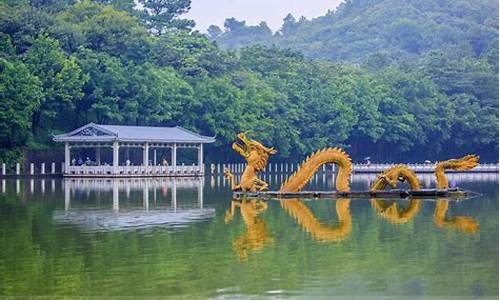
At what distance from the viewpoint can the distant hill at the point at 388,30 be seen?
139 meters

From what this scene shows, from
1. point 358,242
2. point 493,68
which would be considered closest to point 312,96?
point 493,68

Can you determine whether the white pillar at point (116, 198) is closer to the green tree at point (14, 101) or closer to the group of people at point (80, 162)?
the group of people at point (80, 162)

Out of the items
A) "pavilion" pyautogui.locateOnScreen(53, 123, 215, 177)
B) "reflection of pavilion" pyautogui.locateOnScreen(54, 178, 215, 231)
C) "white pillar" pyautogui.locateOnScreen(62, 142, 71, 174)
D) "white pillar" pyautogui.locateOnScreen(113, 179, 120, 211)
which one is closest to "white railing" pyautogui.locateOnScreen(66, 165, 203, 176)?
"pavilion" pyautogui.locateOnScreen(53, 123, 215, 177)

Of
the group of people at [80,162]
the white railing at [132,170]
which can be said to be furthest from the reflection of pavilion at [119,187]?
the group of people at [80,162]

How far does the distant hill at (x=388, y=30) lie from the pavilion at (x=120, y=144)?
72.3 meters

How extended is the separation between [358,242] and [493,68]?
7761 centimetres

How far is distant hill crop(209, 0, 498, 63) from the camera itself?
13900cm

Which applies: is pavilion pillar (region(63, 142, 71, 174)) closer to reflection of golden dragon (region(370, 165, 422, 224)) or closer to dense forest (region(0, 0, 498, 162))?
dense forest (region(0, 0, 498, 162))

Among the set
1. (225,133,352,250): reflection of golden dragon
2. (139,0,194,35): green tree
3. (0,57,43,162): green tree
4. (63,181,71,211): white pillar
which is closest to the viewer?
(63,181,71,211): white pillar

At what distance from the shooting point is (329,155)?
3700 centimetres

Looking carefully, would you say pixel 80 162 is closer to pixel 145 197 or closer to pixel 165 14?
pixel 145 197

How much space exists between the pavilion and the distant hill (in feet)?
237

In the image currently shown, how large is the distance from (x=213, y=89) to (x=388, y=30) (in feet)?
264

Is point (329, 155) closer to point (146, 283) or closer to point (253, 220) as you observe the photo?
point (253, 220)
